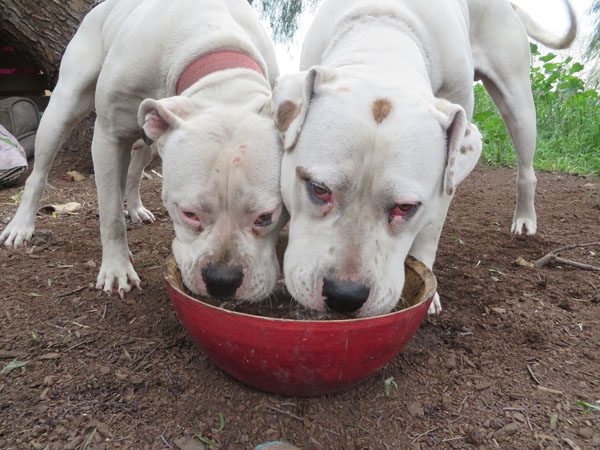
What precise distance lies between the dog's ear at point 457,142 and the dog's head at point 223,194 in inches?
25.8

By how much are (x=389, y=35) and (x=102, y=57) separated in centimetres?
176

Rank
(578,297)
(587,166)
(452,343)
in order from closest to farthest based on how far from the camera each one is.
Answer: (452,343) < (578,297) < (587,166)

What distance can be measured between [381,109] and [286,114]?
0.38 m

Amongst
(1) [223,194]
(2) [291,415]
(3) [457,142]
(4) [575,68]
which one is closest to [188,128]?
(1) [223,194]

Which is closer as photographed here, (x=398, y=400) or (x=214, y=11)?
(x=398, y=400)

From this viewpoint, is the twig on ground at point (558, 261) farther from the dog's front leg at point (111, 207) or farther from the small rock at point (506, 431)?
the dog's front leg at point (111, 207)

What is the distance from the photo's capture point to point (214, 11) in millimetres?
2670

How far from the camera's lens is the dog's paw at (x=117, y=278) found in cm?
251

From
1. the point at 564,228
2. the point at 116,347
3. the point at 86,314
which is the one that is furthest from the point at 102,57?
the point at 564,228

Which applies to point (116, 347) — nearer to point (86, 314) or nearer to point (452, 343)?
point (86, 314)

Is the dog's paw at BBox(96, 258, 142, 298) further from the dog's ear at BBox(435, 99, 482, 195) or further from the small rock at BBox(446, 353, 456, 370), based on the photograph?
the dog's ear at BBox(435, 99, 482, 195)

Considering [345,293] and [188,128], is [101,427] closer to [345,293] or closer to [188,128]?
[345,293]

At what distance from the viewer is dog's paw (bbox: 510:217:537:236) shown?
3814 mm

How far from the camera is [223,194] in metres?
1.79
